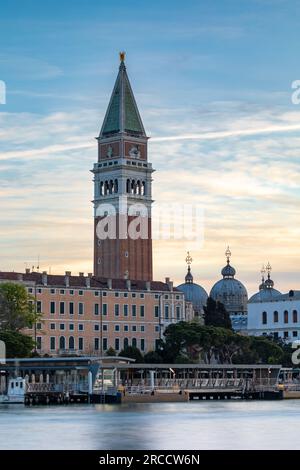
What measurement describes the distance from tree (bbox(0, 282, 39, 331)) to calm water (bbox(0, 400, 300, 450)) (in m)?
27.8

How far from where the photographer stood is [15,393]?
341 ft

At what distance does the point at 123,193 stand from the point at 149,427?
107m

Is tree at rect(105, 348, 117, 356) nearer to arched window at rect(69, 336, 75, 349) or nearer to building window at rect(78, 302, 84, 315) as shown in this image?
arched window at rect(69, 336, 75, 349)

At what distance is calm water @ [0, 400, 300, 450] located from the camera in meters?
57.9

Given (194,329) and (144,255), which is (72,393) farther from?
(144,255)

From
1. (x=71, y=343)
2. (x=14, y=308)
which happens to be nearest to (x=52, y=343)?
(x=71, y=343)

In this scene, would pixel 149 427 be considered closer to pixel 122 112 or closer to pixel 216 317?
pixel 216 317

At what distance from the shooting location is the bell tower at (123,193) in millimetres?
172125

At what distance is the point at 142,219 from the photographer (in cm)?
17512

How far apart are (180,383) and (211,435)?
53.0 metres

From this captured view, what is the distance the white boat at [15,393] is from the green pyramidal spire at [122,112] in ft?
241

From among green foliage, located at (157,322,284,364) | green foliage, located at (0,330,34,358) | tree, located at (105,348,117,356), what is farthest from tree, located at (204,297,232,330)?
green foliage, located at (0,330,34,358)

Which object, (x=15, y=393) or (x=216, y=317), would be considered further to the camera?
(x=216, y=317)
